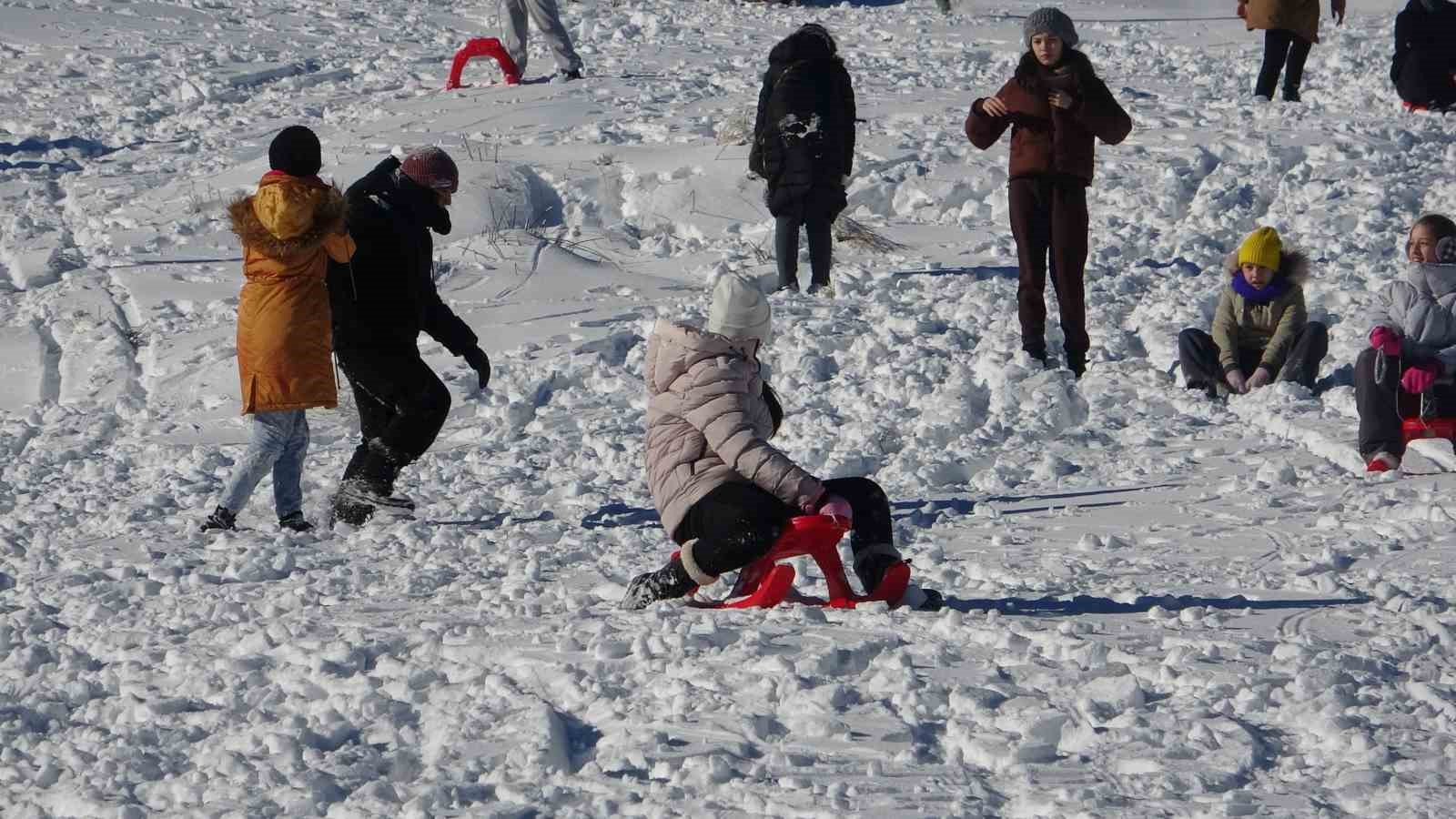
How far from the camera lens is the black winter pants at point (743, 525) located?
470cm

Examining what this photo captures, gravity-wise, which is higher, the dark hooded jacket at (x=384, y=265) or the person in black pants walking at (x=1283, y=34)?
the person in black pants walking at (x=1283, y=34)

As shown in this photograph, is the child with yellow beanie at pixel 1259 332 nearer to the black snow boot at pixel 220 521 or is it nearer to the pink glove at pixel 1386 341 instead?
the pink glove at pixel 1386 341

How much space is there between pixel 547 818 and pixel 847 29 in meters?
14.7

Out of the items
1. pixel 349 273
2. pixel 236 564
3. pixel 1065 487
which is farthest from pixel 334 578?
pixel 1065 487

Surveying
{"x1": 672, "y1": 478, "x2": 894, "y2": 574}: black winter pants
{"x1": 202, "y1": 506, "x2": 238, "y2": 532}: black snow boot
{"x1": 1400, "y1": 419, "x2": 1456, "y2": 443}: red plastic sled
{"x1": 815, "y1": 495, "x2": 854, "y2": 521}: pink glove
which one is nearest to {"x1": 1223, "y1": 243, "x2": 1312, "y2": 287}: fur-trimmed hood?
{"x1": 1400, "y1": 419, "x2": 1456, "y2": 443}: red plastic sled

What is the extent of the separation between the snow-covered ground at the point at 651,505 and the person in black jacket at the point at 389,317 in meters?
0.30

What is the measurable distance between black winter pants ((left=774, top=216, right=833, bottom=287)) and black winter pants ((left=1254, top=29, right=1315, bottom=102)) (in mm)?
5405

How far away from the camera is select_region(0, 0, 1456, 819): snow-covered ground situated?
3.74 m

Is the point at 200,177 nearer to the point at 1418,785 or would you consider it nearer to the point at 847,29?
the point at 847,29

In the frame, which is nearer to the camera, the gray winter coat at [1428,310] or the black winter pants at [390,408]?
the black winter pants at [390,408]

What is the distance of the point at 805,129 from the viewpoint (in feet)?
29.4

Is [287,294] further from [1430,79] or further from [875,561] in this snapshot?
[1430,79]

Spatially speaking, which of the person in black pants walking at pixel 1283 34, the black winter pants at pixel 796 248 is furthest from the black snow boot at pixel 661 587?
the person in black pants walking at pixel 1283 34

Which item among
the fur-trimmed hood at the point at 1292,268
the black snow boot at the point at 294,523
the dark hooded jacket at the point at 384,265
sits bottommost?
the black snow boot at the point at 294,523
